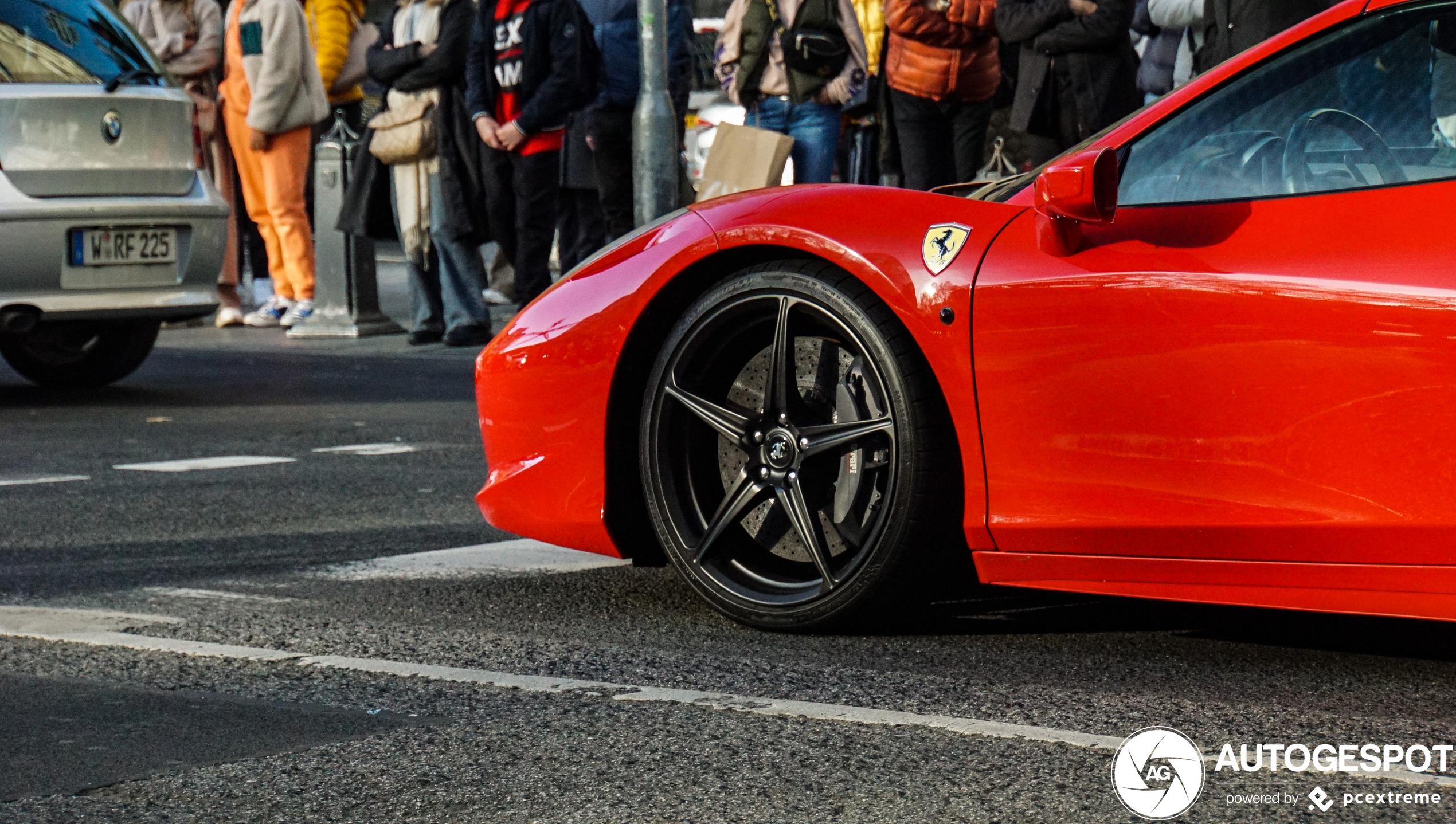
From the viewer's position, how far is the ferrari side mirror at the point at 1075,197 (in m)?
3.70

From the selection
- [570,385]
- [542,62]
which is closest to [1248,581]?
[570,385]

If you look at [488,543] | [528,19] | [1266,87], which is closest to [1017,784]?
[1266,87]

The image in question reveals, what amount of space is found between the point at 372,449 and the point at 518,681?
3.95 m

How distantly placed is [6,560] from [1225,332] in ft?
10.2

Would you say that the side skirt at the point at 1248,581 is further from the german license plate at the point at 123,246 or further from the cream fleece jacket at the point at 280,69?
the cream fleece jacket at the point at 280,69

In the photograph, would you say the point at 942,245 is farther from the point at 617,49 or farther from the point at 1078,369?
the point at 617,49

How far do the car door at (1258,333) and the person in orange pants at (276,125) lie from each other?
8.93m

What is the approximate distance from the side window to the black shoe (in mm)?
7857

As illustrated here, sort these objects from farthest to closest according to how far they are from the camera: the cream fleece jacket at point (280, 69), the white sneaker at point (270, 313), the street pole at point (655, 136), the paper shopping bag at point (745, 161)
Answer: the white sneaker at point (270, 313)
the cream fleece jacket at point (280, 69)
the street pole at point (655, 136)
the paper shopping bag at point (745, 161)

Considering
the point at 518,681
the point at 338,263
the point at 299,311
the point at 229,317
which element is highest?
the point at 518,681

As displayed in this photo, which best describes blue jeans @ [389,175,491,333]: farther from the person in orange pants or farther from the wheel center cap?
the wheel center cap

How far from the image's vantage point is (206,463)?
7191 mm

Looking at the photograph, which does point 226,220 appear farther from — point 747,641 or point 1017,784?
point 1017,784

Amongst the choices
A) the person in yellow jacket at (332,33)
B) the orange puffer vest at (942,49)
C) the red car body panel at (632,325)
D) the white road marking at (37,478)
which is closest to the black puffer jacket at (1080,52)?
the orange puffer vest at (942,49)
